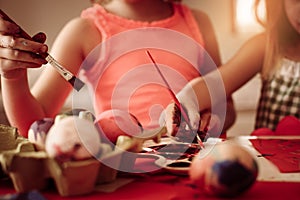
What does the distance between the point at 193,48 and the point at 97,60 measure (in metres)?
0.26

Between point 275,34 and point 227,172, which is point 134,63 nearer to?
point 275,34

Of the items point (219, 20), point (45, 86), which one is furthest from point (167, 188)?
Result: point (219, 20)

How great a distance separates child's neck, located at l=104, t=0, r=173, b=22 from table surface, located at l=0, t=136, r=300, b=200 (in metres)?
0.66

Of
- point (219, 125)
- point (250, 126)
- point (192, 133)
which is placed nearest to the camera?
point (192, 133)

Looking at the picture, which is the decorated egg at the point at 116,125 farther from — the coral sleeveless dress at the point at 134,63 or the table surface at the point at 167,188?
the coral sleeveless dress at the point at 134,63

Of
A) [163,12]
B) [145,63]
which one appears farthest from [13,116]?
[163,12]

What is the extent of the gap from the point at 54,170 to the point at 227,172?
0.17m

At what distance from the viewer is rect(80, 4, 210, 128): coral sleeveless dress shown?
1.06m

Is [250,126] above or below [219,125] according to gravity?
below

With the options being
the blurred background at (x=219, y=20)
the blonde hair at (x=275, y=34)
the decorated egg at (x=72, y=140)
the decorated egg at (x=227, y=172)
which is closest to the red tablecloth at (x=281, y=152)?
the decorated egg at (x=227, y=172)

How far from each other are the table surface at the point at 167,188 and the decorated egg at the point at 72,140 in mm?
48

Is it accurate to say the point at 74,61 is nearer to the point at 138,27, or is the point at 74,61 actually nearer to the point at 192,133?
the point at 138,27

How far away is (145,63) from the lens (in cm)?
108

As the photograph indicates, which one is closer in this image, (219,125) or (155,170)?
(155,170)
